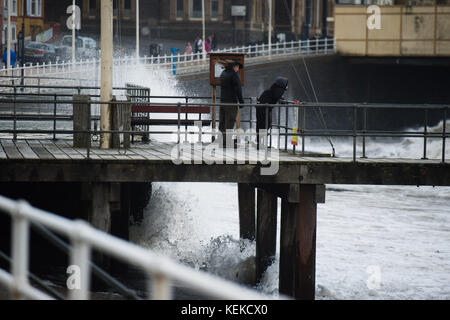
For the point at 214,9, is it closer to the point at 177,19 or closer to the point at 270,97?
the point at 177,19

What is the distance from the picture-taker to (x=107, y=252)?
4625 mm

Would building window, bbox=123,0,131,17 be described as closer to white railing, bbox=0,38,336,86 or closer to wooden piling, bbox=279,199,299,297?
white railing, bbox=0,38,336,86

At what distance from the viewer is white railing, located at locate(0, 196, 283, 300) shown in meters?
3.84

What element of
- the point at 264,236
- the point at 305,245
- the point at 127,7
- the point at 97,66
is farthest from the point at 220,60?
the point at 127,7

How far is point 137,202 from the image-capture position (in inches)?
837

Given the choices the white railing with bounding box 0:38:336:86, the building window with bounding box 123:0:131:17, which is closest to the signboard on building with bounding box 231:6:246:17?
the white railing with bounding box 0:38:336:86

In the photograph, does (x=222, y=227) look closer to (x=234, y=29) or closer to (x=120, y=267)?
(x=120, y=267)

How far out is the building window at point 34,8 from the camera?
222ft

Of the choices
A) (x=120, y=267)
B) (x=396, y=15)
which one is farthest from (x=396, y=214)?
(x=396, y=15)

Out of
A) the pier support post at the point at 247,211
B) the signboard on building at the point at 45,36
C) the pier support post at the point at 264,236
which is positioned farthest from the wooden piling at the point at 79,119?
the signboard on building at the point at 45,36

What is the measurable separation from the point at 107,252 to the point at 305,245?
884 centimetres

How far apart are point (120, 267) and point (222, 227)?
824 cm

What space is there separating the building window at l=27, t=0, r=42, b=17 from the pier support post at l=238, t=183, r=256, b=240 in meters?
51.7

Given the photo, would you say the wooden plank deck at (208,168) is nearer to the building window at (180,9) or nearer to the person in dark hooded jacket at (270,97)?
the person in dark hooded jacket at (270,97)
